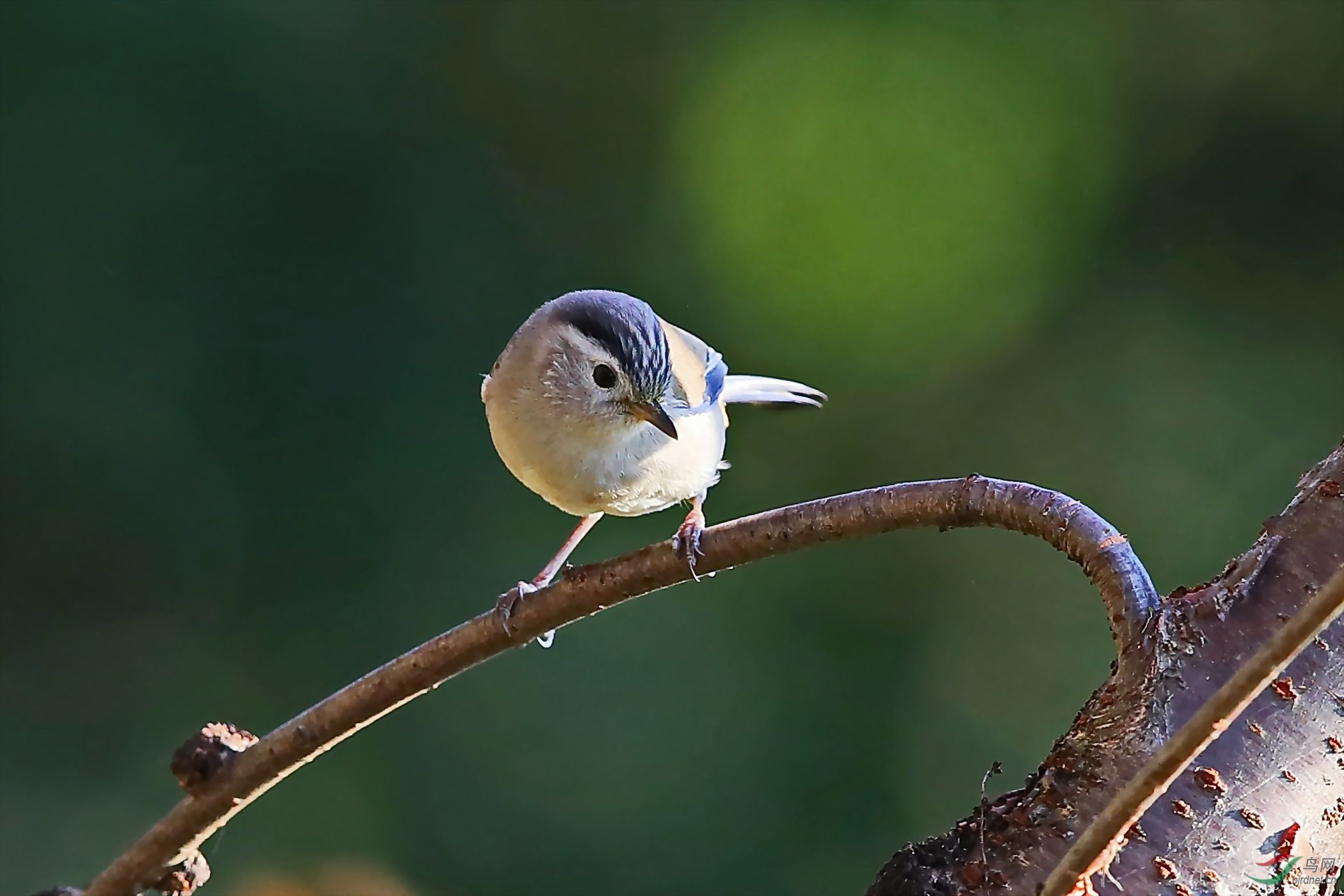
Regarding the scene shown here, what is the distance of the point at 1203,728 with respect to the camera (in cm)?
61

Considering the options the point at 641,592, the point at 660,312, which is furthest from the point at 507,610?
the point at 660,312

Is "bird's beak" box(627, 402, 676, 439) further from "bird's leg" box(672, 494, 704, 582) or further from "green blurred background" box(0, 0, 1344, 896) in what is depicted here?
"green blurred background" box(0, 0, 1344, 896)

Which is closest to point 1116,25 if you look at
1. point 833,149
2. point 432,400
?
point 833,149

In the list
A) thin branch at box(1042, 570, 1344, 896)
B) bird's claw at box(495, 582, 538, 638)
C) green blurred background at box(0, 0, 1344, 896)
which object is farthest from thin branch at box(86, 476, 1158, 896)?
green blurred background at box(0, 0, 1344, 896)

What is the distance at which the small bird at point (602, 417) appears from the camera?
1.40 meters

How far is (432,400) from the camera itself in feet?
7.95

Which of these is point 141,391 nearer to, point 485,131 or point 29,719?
point 29,719

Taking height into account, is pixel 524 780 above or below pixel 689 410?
above

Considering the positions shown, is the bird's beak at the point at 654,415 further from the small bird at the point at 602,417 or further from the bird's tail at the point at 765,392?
the bird's tail at the point at 765,392

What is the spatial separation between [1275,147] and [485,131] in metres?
1.50

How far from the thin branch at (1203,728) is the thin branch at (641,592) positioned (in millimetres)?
164

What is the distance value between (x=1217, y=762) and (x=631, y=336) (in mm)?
854

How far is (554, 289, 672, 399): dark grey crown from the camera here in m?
1.40

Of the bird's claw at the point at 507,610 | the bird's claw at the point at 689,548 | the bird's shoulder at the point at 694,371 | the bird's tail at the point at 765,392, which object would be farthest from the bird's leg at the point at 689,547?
the bird's tail at the point at 765,392
